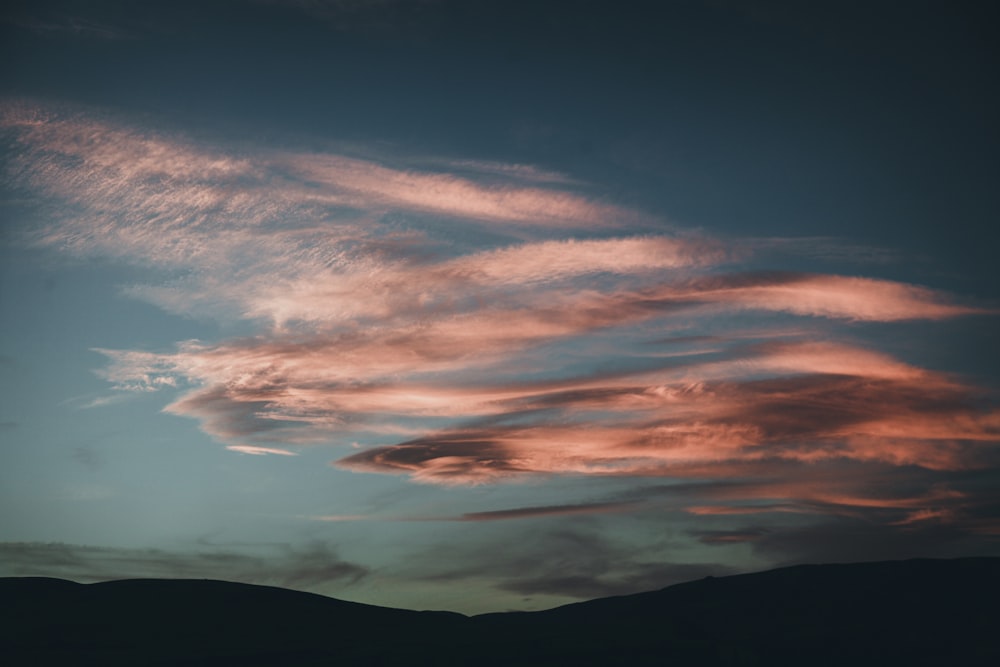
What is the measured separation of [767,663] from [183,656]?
133m

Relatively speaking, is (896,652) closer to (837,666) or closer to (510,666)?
(837,666)

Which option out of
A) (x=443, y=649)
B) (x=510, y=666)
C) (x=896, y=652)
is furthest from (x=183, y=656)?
(x=896, y=652)

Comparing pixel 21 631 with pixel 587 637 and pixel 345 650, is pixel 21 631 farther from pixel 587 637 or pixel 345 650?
pixel 587 637

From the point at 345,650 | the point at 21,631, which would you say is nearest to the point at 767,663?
the point at 345,650

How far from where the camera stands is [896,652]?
19950 cm

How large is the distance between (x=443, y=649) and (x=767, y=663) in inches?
3006

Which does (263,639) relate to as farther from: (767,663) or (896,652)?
(896,652)

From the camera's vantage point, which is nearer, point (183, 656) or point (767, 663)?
point (183, 656)

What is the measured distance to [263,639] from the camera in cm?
19112

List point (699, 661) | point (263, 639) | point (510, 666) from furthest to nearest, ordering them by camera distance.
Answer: point (263, 639) < point (699, 661) < point (510, 666)

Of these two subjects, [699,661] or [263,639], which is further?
[263,639]

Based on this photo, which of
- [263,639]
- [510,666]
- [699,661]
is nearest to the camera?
[510,666]

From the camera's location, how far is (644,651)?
7190 inches

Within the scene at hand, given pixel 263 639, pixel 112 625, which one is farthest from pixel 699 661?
pixel 112 625
